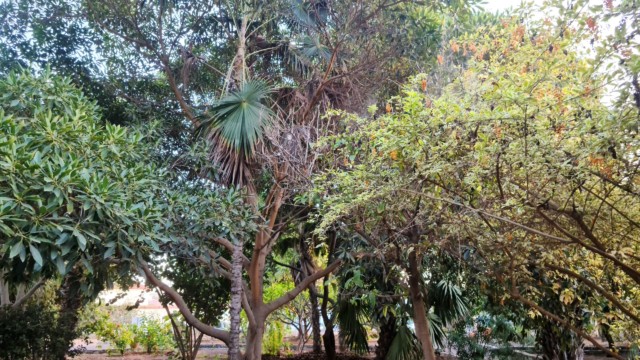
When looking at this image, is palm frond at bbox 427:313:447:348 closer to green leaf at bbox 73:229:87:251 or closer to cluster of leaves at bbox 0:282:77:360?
cluster of leaves at bbox 0:282:77:360

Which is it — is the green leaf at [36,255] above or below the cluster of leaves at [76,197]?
below

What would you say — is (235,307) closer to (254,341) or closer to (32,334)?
(254,341)

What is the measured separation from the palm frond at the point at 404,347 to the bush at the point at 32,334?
17.7 ft

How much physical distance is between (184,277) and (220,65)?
14.1ft

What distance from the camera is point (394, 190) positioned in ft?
14.7

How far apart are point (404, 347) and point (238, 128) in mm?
4515

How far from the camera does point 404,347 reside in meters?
8.47

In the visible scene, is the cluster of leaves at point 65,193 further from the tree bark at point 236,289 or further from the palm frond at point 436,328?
the palm frond at point 436,328

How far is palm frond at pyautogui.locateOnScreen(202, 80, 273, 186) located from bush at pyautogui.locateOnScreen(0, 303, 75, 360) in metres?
3.88

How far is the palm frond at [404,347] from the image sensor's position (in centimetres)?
842

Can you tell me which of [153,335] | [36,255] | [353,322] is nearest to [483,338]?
[353,322]

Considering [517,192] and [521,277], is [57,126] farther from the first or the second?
[521,277]

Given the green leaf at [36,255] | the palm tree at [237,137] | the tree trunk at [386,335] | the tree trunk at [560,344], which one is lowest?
the tree trunk at [560,344]

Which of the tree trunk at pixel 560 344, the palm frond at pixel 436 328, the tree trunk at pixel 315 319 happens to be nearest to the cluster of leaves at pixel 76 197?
the palm frond at pixel 436 328
